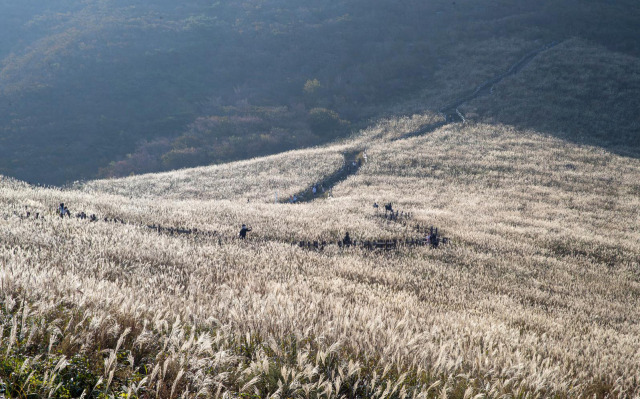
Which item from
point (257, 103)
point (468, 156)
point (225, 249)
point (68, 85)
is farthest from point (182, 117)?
point (225, 249)

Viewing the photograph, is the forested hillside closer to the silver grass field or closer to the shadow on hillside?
the shadow on hillside

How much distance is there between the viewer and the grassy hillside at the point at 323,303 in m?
2.53

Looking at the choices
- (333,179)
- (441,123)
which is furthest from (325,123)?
(333,179)

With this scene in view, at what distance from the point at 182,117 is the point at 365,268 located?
160ft

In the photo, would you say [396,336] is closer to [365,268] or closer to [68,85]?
[365,268]

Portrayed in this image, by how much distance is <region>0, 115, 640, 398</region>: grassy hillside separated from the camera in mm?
2527

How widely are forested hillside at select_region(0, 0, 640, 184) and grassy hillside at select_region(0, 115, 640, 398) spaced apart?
3006 centimetres

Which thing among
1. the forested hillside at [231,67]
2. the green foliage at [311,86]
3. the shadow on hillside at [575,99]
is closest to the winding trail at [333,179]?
the forested hillside at [231,67]

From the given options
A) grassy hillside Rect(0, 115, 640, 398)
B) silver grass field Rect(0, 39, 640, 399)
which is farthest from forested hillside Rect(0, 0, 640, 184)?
grassy hillside Rect(0, 115, 640, 398)

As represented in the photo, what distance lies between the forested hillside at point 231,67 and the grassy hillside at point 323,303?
30.1 meters

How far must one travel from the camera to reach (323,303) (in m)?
4.72

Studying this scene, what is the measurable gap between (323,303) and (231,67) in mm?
64654

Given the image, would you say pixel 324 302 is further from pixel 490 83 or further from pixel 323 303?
pixel 490 83

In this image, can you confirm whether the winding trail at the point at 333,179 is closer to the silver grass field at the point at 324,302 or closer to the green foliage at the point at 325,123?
the silver grass field at the point at 324,302
